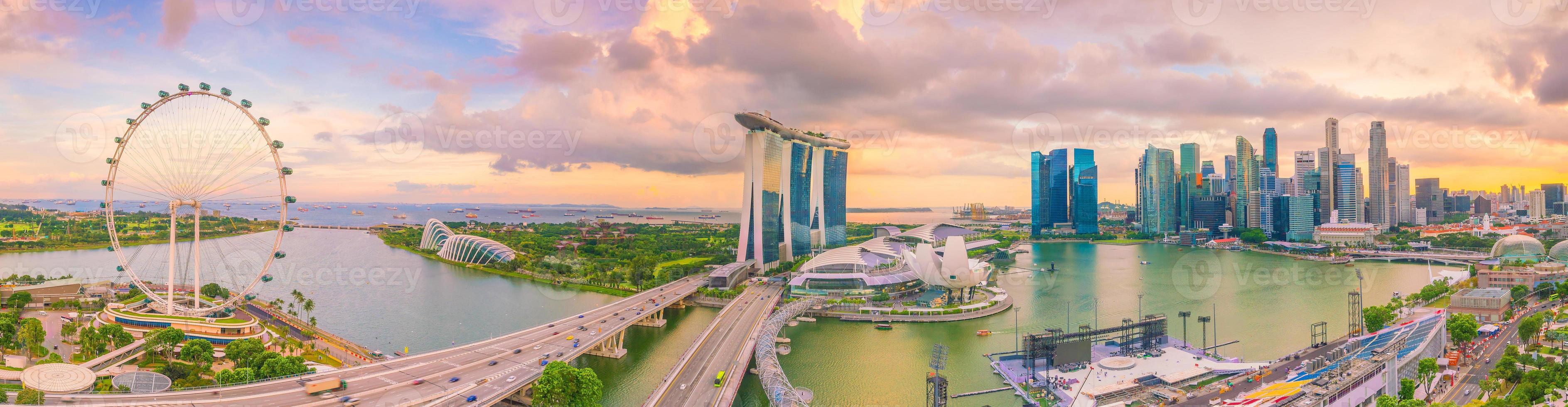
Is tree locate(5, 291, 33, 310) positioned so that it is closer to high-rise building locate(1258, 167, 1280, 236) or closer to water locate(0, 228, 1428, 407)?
water locate(0, 228, 1428, 407)

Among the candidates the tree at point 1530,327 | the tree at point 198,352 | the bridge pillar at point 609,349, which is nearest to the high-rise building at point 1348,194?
the tree at point 1530,327

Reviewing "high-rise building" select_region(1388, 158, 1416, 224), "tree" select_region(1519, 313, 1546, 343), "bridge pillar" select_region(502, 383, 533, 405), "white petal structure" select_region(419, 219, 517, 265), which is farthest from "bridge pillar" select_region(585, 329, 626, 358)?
"high-rise building" select_region(1388, 158, 1416, 224)

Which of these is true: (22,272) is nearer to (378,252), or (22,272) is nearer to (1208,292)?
(378,252)

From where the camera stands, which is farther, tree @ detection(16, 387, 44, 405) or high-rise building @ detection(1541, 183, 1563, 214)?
high-rise building @ detection(1541, 183, 1563, 214)

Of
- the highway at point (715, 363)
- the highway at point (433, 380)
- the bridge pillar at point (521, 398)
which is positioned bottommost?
the bridge pillar at point (521, 398)

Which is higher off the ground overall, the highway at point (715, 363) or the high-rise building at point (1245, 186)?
the high-rise building at point (1245, 186)

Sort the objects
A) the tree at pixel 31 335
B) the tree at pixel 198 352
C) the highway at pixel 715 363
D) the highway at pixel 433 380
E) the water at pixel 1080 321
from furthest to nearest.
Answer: the water at pixel 1080 321
the tree at pixel 31 335
the tree at pixel 198 352
the highway at pixel 715 363
the highway at pixel 433 380

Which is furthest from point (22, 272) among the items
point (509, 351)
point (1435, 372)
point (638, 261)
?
point (1435, 372)

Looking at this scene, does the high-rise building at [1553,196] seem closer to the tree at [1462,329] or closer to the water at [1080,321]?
the water at [1080,321]
